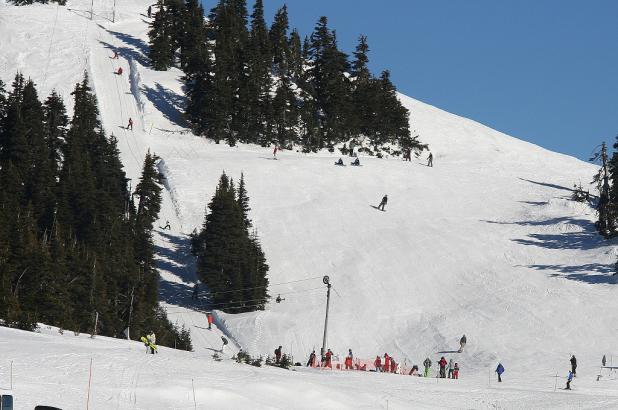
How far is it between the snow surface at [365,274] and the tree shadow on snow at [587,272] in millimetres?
194

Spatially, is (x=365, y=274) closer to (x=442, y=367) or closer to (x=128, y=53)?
(x=442, y=367)

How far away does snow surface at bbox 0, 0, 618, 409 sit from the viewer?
30547mm

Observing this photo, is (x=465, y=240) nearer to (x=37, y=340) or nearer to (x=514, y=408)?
(x=514, y=408)

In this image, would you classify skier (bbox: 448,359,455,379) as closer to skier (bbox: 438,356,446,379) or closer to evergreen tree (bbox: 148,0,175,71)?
skier (bbox: 438,356,446,379)

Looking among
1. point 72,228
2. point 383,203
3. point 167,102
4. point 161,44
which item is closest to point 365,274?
point 383,203

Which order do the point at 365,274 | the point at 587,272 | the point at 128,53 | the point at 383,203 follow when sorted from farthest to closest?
the point at 128,53
the point at 383,203
the point at 365,274
the point at 587,272

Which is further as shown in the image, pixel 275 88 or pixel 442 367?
pixel 275 88

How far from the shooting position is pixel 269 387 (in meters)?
30.2

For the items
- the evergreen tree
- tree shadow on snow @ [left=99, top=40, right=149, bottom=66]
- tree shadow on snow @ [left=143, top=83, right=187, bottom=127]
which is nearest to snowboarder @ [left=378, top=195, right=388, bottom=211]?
tree shadow on snow @ [left=143, top=83, right=187, bottom=127]

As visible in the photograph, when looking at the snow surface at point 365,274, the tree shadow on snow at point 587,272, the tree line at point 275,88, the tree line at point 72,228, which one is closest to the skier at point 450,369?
the snow surface at point 365,274

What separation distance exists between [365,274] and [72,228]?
2040 cm

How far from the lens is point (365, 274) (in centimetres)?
6625

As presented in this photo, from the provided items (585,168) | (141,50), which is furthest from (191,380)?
(141,50)

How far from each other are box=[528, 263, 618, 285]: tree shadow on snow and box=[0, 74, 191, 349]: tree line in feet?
83.3
